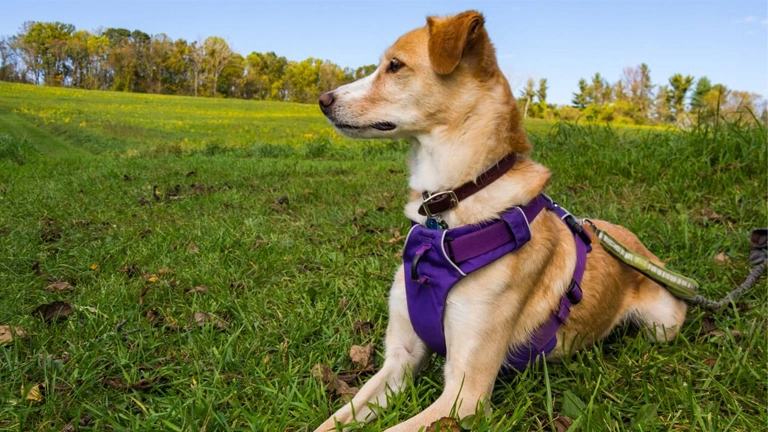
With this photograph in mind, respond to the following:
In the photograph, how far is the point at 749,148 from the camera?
5.35 meters

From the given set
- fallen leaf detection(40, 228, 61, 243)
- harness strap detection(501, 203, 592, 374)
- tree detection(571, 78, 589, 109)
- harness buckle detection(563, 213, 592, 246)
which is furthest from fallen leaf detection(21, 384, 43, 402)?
tree detection(571, 78, 589, 109)

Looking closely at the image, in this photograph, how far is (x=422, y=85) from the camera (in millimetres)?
2408

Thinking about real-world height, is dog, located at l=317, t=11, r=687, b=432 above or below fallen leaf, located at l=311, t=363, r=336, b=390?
above

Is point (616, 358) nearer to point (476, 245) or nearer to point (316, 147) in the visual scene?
point (476, 245)

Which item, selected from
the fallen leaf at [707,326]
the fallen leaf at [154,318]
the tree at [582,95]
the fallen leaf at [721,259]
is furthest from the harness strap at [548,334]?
the tree at [582,95]

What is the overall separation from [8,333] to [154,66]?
32.8 meters

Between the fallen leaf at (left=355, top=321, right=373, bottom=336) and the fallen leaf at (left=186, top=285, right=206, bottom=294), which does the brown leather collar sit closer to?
the fallen leaf at (left=355, top=321, right=373, bottom=336)

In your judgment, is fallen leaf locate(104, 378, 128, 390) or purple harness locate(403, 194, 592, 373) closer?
purple harness locate(403, 194, 592, 373)

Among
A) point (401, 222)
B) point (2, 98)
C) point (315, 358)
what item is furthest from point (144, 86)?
point (315, 358)

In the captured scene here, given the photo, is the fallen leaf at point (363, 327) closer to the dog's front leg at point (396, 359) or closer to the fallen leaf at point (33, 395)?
the dog's front leg at point (396, 359)

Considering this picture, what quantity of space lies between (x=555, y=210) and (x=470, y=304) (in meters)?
0.82

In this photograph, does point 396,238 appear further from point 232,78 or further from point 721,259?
point 232,78

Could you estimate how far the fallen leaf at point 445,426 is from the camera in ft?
6.05

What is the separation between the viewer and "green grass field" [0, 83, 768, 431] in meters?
2.20
